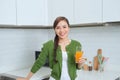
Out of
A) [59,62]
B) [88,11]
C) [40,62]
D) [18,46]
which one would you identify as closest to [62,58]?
[59,62]

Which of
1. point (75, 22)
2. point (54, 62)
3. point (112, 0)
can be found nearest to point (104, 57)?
point (75, 22)

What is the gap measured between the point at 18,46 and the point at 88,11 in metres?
1.05

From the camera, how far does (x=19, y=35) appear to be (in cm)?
243

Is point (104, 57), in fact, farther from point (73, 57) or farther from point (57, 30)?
point (57, 30)

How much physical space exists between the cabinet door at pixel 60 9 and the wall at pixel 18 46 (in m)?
0.41

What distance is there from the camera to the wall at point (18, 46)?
226 centimetres

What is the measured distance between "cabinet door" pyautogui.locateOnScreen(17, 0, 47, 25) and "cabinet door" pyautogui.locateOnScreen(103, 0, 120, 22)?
0.82 m

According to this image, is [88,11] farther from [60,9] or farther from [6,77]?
[6,77]

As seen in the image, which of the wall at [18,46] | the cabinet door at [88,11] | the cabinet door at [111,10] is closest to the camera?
the cabinet door at [111,10]

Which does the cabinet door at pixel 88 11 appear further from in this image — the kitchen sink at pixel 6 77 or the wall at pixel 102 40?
the kitchen sink at pixel 6 77

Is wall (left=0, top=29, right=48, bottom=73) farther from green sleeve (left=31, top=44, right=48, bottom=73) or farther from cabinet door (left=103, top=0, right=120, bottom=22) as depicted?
cabinet door (left=103, top=0, right=120, bottom=22)

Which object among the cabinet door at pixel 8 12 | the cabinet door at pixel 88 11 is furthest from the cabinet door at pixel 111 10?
the cabinet door at pixel 8 12

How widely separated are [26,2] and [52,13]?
39 centimetres

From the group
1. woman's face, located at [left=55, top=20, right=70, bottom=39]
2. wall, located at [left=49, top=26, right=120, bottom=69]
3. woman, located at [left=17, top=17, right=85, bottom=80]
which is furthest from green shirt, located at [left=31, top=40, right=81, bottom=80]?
wall, located at [left=49, top=26, right=120, bottom=69]
